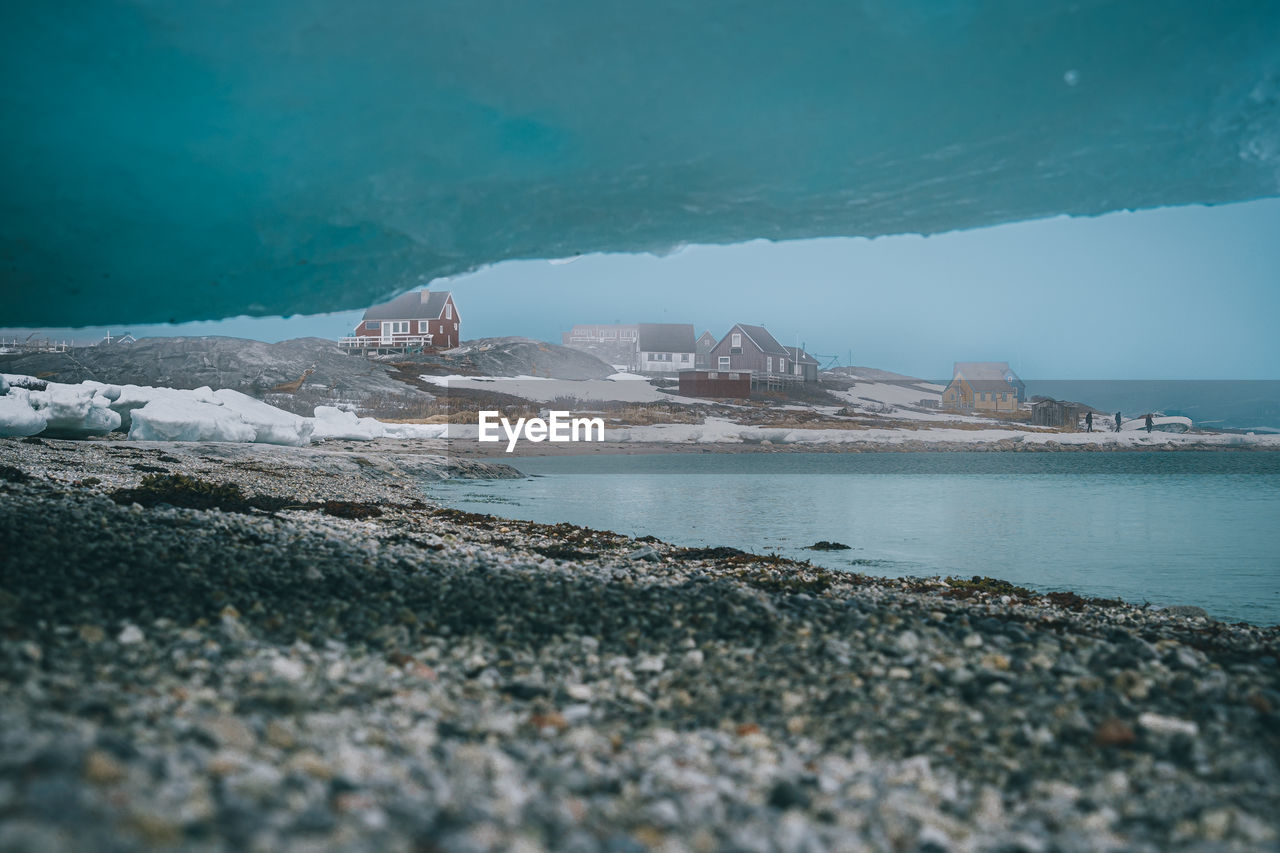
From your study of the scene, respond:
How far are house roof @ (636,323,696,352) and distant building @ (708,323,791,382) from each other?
10.4 meters

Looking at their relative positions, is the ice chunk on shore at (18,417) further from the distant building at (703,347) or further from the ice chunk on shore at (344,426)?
the distant building at (703,347)

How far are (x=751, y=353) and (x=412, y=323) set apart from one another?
113 ft

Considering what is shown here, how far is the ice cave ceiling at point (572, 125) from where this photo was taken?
743 centimetres

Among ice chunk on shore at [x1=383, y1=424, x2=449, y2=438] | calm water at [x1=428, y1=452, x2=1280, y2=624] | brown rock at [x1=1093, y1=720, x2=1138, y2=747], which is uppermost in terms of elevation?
ice chunk on shore at [x1=383, y1=424, x2=449, y2=438]

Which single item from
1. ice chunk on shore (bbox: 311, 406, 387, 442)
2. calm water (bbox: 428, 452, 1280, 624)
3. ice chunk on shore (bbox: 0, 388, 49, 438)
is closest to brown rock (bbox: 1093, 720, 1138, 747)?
calm water (bbox: 428, 452, 1280, 624)

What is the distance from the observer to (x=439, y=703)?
530 cm

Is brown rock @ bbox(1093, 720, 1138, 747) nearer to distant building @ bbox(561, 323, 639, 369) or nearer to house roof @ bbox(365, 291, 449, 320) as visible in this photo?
house roof @ bbox(365, 291, 449, 320)

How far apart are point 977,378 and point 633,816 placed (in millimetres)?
95805

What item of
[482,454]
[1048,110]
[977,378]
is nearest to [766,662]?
[1048,110]

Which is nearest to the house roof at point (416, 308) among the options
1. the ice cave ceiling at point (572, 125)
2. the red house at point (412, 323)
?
the red house at point (412, 323)

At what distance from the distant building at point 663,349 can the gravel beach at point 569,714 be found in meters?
83.5

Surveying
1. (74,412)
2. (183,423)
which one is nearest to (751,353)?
(183,423)

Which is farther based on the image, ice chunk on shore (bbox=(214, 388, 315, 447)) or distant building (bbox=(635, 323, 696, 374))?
distant building (bbox=(635, 323, 696, 374))

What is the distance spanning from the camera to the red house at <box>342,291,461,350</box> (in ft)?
240
